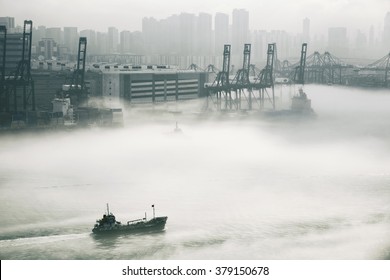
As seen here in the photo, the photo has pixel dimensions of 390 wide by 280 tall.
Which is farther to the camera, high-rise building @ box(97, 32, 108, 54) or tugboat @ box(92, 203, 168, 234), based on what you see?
high-rise building @ box(97, 32, 108, 54)

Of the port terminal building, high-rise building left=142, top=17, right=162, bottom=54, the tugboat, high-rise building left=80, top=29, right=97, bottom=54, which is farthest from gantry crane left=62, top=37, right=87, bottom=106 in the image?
the tugboat

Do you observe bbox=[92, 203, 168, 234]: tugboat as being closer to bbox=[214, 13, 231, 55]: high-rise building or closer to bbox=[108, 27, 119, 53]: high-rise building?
bbox=[108, 27, 119, 53]: high-rise building

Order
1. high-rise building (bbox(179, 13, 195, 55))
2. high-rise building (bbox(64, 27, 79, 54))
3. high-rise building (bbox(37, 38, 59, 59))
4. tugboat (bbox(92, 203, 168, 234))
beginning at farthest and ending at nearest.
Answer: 1. high-rise building (bbox(37, 38, 59, 59))
2. high-rise building (bbox(179, 13, 195, 55))
3. high-rise building (bbox(64, 27, 79, 54))
4. tugboat (bbox(92, 203, 168, 234))

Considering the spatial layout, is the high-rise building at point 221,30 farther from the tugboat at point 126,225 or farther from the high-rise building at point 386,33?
the tugboat at point 126,225

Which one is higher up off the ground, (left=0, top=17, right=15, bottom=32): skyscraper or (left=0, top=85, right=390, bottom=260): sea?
(left=0, top=17, right=15, bottom=32): skyscraper

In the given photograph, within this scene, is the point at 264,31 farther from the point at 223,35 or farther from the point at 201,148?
the point at 201,148

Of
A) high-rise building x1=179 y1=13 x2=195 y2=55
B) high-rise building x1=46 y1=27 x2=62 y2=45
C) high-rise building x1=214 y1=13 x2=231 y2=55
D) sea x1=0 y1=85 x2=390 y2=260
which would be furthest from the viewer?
high-rise building x1=214 y1=13 x2=231 y2=55
